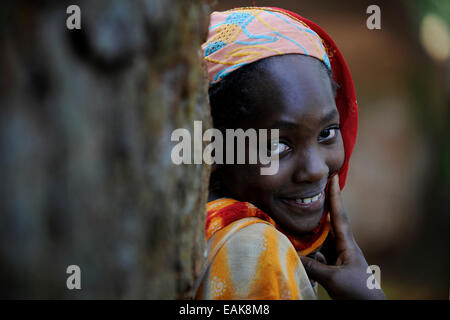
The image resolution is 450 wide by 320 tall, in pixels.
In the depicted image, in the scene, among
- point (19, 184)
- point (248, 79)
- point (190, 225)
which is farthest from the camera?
point (248, 79)

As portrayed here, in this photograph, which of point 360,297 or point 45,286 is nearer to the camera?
point 45,286

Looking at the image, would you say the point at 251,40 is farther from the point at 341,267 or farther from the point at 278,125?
the point at 341,267

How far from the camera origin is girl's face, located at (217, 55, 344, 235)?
1.27 metres

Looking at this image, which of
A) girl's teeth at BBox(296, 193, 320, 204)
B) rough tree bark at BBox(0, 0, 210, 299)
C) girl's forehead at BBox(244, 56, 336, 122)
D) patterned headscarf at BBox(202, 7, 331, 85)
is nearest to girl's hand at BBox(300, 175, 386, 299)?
girl's teeth at BBox(296, 193, 320, 204)

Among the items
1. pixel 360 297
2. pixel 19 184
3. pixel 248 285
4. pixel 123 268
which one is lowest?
pixel 360 297

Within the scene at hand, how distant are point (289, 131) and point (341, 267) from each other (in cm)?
56

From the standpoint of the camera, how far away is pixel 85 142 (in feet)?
2.03

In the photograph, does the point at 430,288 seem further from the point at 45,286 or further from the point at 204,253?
the point at 45,286

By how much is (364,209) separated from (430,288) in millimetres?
1214

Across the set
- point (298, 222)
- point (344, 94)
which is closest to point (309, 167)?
point (298, 222)

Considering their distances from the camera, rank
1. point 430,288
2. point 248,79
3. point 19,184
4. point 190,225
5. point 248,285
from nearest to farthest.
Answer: point 19,184, point 190,225, point 248,285, point 248,79, point 430,288

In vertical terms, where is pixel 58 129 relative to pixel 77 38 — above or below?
below

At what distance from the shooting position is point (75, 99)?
24.0 inches

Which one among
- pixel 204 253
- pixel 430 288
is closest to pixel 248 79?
pixel 204 253
